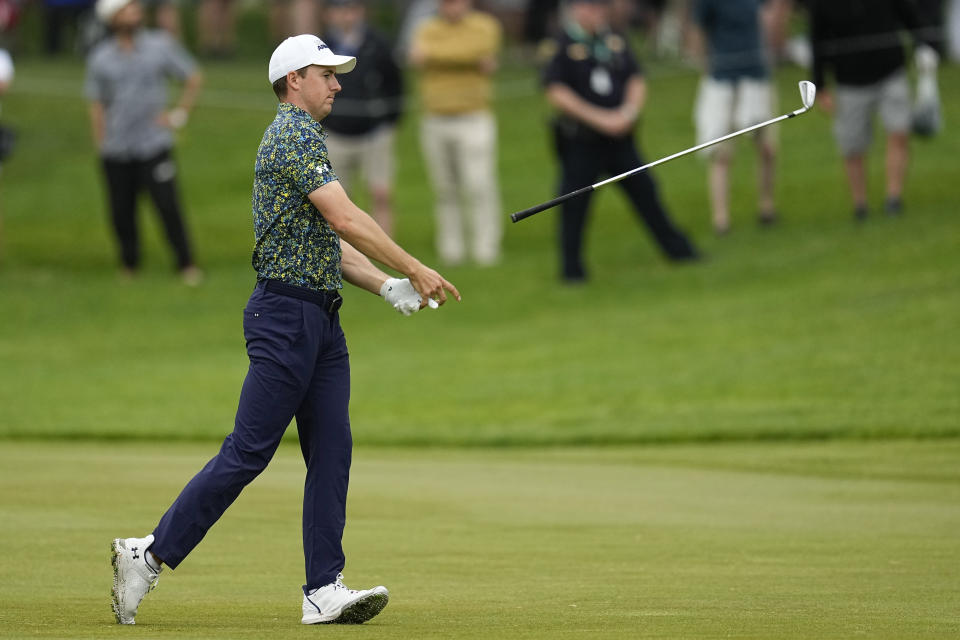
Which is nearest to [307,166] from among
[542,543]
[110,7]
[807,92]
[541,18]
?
[807,92]

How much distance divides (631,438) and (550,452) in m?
0.67

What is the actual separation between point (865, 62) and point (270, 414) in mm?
11926

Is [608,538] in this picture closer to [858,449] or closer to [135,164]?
[858,449]

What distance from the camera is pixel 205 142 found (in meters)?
27.1

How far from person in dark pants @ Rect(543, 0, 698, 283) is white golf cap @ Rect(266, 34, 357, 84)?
33.4 feet

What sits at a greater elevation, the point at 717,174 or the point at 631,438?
the point at 717,174

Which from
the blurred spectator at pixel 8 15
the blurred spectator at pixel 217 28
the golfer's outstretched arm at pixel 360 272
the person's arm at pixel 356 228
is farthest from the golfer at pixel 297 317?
the blurred spectator at pixel 217 28

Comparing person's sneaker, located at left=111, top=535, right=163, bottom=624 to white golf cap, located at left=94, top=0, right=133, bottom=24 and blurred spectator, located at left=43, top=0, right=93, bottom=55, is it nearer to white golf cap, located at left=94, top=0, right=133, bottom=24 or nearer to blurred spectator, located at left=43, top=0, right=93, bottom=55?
white golf cap, located at left=94, top=0, right=133, bottom=24

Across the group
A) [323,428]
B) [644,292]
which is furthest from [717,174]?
[323,428]

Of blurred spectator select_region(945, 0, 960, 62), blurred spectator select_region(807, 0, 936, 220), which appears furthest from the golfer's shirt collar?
blurred spectator select_region(945, 0, 960, 62)

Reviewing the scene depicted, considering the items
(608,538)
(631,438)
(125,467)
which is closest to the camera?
(608,538)

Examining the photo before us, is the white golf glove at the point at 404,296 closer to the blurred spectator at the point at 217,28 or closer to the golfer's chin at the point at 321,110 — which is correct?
the golfer's chin at the point at 321,110

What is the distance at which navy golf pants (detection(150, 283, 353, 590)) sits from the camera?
601cm

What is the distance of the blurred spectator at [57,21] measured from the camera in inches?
1275
